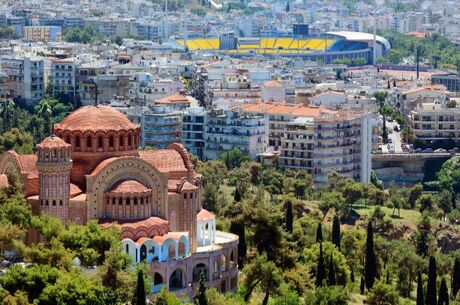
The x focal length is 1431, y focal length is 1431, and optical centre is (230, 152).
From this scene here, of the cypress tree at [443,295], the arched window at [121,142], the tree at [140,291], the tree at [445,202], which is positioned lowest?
the tree at [445,202]

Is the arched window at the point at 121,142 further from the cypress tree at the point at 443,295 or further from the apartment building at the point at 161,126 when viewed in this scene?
the apartment building at the point at 161,126

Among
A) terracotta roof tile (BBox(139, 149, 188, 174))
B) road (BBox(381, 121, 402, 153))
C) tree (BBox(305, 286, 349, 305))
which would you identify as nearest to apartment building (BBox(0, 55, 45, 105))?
road (BBox(381, 121, 402, 153))

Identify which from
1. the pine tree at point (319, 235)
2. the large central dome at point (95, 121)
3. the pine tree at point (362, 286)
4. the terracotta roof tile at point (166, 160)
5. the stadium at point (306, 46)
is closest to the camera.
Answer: the large central dome at point (95, 121)

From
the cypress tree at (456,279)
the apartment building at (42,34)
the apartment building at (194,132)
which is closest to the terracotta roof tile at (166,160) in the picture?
the cypress tree at (456,279)

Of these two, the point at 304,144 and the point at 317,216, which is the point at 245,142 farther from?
the point at 317,216

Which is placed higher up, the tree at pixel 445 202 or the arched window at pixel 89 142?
the arched window at pixel 89 142

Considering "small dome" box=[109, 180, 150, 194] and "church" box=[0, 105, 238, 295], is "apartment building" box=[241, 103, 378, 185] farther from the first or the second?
"small dome" box=[109, 180, 150, 194]

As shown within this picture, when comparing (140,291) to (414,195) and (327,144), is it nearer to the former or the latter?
(414,195)
